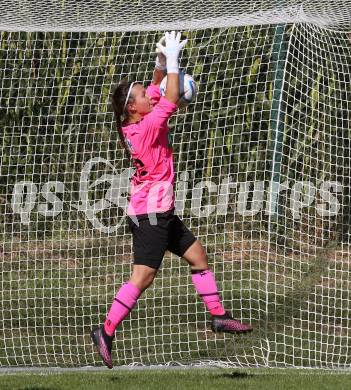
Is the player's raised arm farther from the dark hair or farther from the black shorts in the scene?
the black shorts

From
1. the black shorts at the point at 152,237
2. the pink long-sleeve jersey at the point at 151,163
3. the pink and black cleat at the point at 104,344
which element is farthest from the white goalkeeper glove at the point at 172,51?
the pink and black cleat at the point at 104,344

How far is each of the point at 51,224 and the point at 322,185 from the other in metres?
2.66

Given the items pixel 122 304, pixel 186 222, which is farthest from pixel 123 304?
pixel 186 222

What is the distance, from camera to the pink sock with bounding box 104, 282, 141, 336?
608cm

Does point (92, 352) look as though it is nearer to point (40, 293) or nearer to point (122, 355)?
point (122, 355)

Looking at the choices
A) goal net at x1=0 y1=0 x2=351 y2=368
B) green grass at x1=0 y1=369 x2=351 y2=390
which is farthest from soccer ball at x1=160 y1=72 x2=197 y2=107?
green grass at x1=0 y1=369 x2=351 y2=390

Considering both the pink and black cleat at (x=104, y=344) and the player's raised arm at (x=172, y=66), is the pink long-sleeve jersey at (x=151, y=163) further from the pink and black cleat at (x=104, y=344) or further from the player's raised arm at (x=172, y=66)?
the pink and black cleat at (x=104, y=344)

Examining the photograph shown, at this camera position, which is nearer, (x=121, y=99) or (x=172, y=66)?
(x=172, y=66)

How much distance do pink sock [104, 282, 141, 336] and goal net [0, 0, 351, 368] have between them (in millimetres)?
1379

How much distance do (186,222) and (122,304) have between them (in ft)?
11.6

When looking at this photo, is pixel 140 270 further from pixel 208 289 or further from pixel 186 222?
pixel 186 222

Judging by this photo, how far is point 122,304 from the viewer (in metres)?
6.10

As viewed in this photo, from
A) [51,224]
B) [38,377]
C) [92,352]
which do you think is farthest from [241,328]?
[51,224]

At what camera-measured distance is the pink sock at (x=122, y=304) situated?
608cm
